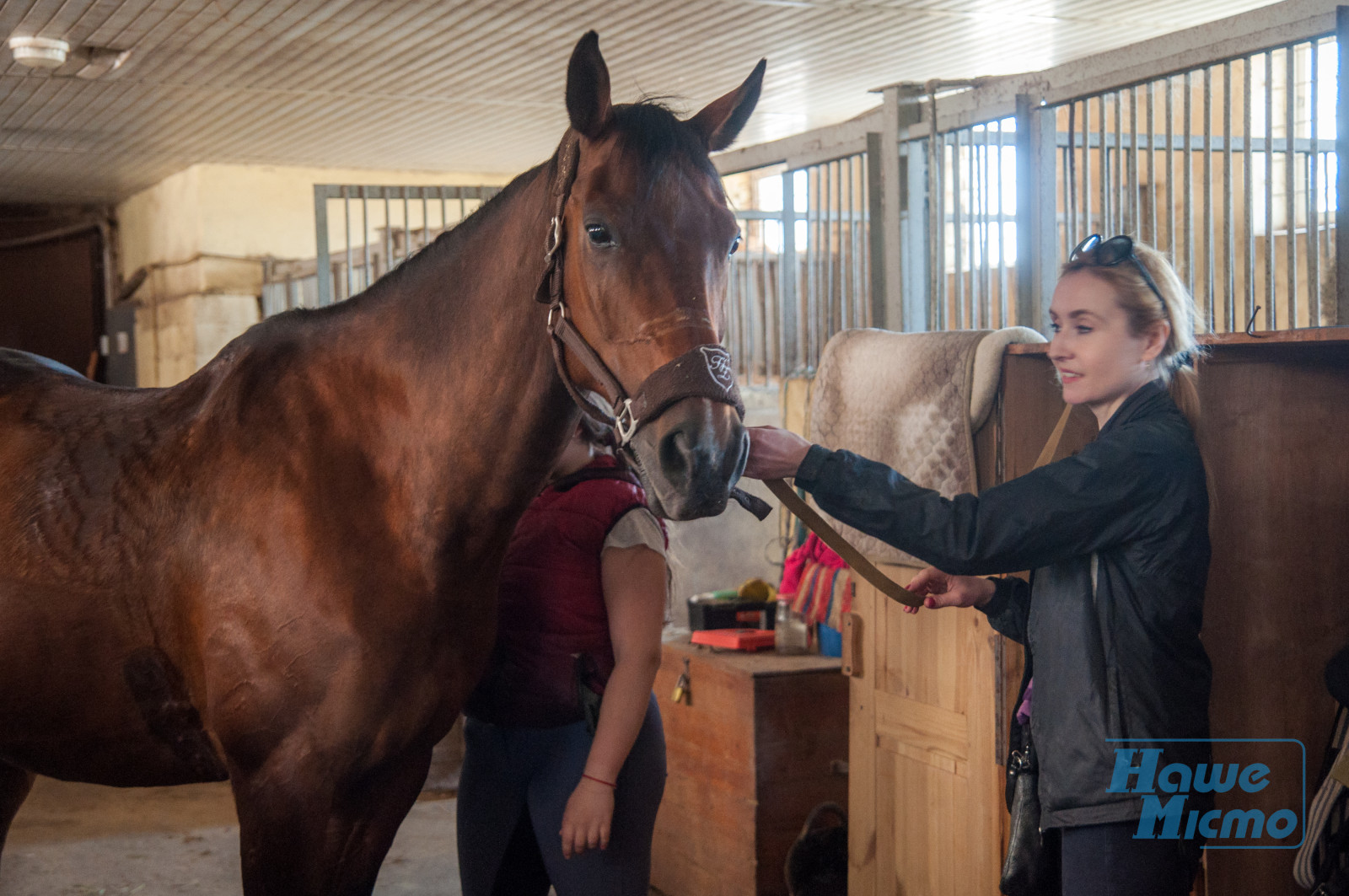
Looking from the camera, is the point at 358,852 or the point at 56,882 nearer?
the point at 358,852

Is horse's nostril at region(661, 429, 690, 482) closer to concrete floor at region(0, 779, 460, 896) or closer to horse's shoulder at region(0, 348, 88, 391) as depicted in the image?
horse's shoulder at region(0, 348, 88, 391)

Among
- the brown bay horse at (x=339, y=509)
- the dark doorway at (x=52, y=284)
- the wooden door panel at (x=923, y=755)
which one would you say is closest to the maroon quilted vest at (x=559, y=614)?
the brown bay horse at (x=339, y=509)

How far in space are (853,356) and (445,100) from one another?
489 cm

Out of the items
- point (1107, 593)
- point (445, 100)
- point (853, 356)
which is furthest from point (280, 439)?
point (445, 100)

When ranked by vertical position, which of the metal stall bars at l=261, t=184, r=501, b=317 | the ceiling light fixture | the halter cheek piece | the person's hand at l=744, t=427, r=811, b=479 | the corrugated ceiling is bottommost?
the person's hand at l=744, t=427, r=811, b=479

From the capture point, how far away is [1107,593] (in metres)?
1.47

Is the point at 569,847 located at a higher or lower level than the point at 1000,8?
lower

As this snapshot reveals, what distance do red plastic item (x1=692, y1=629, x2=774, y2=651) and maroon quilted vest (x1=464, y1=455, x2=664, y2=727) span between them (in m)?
1.35

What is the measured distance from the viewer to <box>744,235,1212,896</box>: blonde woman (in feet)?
4.71

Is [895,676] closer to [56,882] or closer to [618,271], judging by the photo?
[618,271]

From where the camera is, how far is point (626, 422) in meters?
1.31

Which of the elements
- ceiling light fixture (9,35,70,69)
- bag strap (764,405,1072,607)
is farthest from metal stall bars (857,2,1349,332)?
ceiling light fixture (9,35,70,69)

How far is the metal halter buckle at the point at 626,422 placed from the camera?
1288 millimetres

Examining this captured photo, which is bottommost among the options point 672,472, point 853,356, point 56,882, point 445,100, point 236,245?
point 56,882
